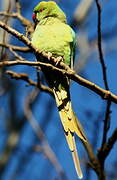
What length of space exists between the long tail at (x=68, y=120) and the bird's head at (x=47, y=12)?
2.78 feet

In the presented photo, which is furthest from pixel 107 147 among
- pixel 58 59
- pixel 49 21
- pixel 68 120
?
pixel 49 21

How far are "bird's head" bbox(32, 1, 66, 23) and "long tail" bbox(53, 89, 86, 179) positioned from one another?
0.85 meters

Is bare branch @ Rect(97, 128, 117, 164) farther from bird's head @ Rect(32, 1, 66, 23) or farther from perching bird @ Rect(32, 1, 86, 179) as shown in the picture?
bird's head @ Rect(32, 1, 66, 23)

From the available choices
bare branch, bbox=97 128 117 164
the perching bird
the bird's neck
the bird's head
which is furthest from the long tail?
the bird's head

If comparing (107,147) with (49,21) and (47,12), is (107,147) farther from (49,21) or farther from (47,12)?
(47,12)

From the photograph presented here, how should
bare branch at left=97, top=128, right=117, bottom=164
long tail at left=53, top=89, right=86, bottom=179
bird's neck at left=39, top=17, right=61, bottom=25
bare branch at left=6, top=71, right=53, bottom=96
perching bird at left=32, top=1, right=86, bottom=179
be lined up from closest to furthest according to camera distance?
1. bare branch at left=97, top=128, right=117, bottom=164
2. long tail at left=53, top=89, right=86, bottom=179
3. perching bird at left=32, top=1, right=86, bottom=179
4. bare branch at left=6, top=71, right=53, bottom=96
5. bird's neck at left=39, top=17, right=61, bottom=25

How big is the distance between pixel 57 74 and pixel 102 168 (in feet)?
3.01

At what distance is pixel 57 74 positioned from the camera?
11.9 feet

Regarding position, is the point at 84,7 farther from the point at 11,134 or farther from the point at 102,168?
the point at 102,168

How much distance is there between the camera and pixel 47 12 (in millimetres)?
4203

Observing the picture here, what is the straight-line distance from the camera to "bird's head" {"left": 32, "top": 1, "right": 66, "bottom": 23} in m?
4.14

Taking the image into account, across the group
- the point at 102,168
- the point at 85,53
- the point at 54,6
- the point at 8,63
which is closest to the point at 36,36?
the point at 54,6

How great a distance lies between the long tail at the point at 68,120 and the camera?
3.24 metres

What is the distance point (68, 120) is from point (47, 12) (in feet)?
4.13
